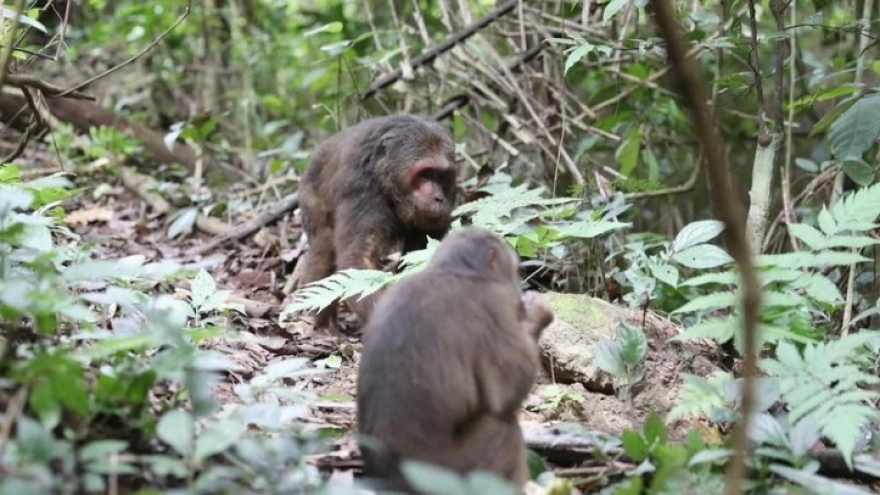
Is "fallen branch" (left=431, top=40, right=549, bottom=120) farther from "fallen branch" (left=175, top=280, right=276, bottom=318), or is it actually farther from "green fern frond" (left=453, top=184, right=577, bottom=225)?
"green fern frond" (left=453, top=184, right=577, bottom=225)

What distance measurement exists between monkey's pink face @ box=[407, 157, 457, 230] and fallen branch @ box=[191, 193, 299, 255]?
5.95 ft

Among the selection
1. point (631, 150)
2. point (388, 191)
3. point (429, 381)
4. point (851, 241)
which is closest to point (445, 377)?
point (429, 381)

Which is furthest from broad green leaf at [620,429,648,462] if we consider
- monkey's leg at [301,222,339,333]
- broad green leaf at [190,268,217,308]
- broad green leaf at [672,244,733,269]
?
monkey's leg at [301,222,339,333]

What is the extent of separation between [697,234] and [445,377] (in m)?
2.49

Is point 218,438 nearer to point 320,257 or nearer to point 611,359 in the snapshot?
Result: point 611,359

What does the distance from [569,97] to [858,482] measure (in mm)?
5331

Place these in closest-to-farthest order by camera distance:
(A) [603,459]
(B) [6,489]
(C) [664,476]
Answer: (B) [6,489] < (C) [664,476] < (A) [603,459]

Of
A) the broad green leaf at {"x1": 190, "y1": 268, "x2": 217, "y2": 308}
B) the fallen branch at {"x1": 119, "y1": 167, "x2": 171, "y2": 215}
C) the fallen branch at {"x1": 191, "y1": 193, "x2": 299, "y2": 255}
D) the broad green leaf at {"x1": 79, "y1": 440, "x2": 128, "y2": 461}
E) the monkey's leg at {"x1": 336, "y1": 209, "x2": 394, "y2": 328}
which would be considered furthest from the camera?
the fallen branch at {"x1": 119, "y1": 167, "x2": 171, "y2": 215}


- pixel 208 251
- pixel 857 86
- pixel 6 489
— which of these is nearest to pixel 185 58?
pixel 208 251

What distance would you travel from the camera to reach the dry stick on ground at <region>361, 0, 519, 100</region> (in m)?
8.29

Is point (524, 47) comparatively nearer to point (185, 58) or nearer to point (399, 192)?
point (399, 192)

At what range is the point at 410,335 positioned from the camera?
3301 millimetres

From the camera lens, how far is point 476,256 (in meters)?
3.73

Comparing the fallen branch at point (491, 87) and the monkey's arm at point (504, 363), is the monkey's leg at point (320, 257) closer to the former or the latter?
the fallen branch at point (491, 87)
